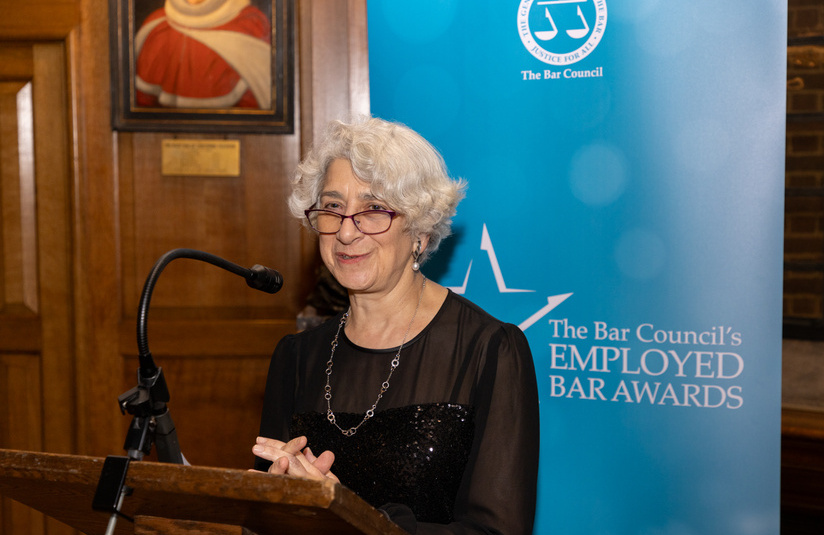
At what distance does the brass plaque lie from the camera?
3402 millimetres

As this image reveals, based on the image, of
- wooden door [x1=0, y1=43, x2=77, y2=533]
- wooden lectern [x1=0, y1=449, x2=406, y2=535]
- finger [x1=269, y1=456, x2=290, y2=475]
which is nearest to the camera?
wooden lectern [x1=0, y1=449, x2=406, y2=535]

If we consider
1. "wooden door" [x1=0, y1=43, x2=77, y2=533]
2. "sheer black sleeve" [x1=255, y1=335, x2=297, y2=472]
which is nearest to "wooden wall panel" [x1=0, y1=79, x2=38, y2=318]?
"wooden door" [x1=0, y1=43, x2=77, y2=533]

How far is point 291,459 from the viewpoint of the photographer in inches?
49.6

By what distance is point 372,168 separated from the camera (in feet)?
5.11

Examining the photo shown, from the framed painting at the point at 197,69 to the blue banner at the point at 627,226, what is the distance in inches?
47.5

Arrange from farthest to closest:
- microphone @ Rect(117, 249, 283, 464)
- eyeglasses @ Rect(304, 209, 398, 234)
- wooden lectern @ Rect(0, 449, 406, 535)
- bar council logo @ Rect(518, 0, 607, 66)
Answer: bar council logo @ Rect(518, 0, 607, 66)
eyeglasses @ Rect(304, 209, 398, 234)
microphone @ Rect(117, 249, 283, 464)
wooden lectern @ Rect(0, 449, 406, 535)

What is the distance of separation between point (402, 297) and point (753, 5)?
113cm

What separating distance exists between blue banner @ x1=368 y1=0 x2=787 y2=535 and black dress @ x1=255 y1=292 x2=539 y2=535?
54 cm

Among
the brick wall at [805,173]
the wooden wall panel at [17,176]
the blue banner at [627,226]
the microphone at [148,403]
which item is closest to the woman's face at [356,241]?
the microphone at [148,403]

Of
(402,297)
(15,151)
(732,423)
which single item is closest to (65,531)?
(15,151)

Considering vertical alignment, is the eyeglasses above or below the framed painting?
below

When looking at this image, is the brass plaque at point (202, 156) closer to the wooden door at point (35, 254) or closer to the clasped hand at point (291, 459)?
the wooden door at point (35, 254)

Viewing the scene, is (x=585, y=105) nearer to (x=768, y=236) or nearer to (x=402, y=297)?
(x=768, y=236)

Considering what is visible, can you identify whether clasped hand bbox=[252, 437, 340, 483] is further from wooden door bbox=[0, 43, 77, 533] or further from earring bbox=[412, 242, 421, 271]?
wooden door bbox=[0, 43, 77, 533]
